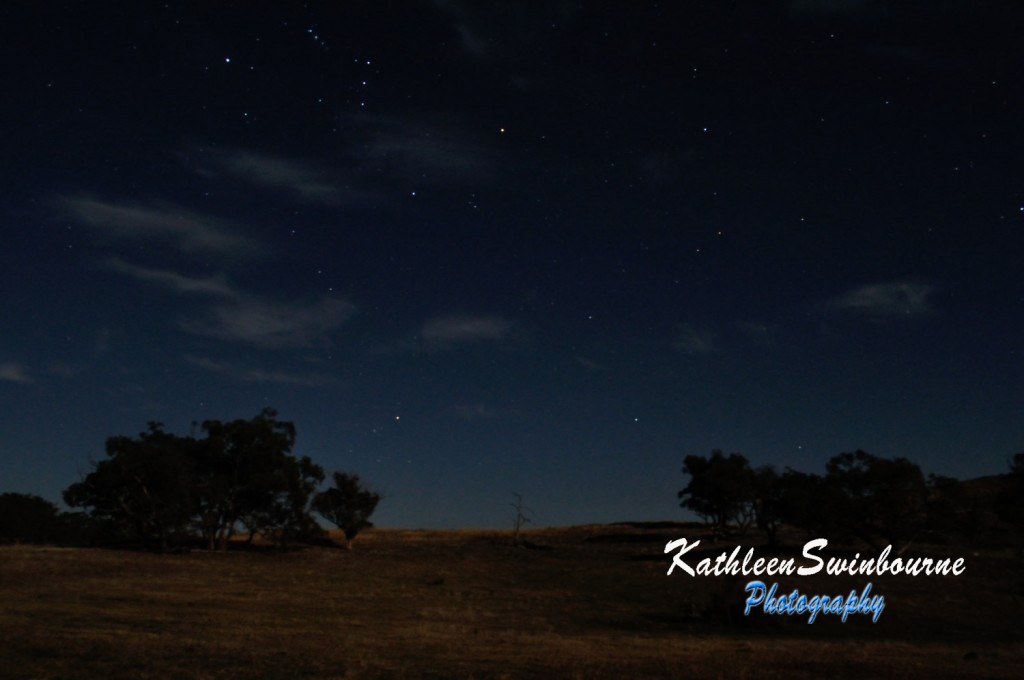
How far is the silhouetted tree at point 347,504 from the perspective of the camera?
79.2m

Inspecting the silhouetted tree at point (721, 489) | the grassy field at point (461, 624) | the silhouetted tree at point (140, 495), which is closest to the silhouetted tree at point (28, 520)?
the silhouetted tree at point (140, 495)

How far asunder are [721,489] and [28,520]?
81.0 meters

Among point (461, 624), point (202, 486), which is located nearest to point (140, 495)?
point (202, 486)

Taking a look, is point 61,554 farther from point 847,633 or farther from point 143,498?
point 847,633

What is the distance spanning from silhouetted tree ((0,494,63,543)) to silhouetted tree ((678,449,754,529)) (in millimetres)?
75703

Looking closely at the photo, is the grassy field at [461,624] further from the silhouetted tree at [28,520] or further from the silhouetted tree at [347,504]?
the silhouetted tree at [28,520]

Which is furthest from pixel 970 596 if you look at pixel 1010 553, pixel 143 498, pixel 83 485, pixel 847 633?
pixel 83 485

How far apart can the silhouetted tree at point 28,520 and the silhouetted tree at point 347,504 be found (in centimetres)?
3845

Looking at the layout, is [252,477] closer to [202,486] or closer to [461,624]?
[202,486]

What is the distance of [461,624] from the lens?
27.1m

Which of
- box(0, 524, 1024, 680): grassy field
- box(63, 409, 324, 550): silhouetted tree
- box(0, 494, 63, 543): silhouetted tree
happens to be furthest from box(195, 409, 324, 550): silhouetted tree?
box(0, 494, 63, 543): silhouetted tree

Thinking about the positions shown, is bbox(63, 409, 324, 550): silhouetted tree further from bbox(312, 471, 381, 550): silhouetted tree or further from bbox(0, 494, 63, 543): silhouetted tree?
bbox(0, 494, 63, 543): silhouetted tree

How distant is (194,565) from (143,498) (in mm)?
17302

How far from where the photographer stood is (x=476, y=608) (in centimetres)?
3297
